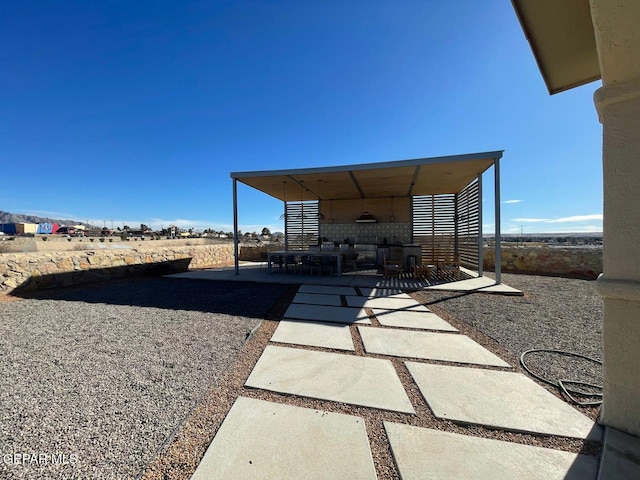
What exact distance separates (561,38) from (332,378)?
3717 mm

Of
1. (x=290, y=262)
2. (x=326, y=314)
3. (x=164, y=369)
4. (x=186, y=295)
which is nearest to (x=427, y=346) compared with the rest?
(x=326, y=314)

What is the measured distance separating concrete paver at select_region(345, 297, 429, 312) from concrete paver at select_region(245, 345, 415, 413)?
76.6 inches

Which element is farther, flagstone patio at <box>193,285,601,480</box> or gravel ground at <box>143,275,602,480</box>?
gravel ground at <box>143,275,602,480</box>

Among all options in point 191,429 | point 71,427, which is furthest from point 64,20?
point 191,429

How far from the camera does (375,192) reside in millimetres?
9727

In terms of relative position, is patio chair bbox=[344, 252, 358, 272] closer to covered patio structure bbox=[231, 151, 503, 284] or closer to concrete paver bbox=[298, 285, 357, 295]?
covered patio structure bbox=[231, 151, 503, 284]

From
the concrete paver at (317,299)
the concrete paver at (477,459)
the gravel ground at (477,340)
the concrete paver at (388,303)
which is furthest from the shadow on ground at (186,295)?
the concrete paver at (477,459)

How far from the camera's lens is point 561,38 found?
2.18 m

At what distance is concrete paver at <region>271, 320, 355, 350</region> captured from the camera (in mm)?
2799

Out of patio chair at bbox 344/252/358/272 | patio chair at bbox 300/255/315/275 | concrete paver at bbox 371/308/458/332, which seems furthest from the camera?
patio chair at bbox 344/252/358/272

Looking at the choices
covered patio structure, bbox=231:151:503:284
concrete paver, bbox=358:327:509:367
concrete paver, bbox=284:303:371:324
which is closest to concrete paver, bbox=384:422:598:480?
concrete paver, bbox=358:327:509:367

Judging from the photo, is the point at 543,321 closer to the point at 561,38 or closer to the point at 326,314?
the point at 326,314

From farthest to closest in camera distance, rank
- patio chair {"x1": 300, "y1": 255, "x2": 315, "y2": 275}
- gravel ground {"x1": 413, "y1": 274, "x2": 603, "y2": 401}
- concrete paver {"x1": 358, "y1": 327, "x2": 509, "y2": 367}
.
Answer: patio chair {"x1": 300, "y1": 255, "x2": 315, "y2": 275}, concrete paver {"x1": 358, "y1": 327, "x2": 509, "y2": 367}, gravel ground {"x1": 413, "y1": 274, "x2": 603, "y2": 401}

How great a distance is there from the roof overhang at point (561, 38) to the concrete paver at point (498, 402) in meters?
3.06
